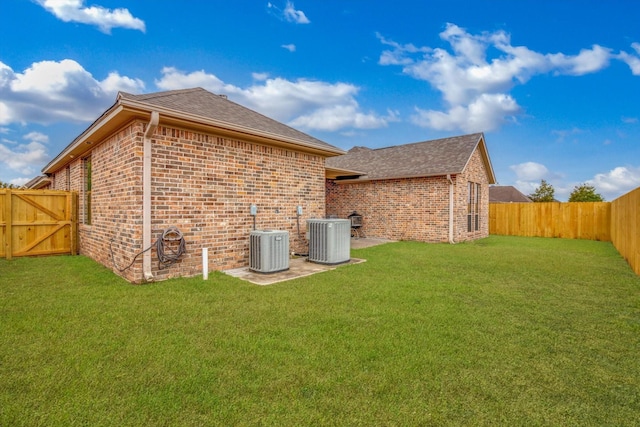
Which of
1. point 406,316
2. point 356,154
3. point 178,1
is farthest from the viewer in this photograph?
point 356,154

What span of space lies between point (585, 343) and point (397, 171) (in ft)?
35.6

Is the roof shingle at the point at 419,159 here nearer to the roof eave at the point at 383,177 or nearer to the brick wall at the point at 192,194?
the roof eave at the point at 383,177

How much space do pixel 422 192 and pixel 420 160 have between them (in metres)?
2.16

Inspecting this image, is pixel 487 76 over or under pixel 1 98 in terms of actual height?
over

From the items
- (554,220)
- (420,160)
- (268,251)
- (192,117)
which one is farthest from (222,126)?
(554,220)

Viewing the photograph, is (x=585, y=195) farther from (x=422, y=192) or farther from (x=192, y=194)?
(x=192, y=194)

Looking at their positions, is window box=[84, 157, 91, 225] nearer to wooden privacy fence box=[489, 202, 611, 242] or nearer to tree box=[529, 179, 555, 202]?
wooden privacy fence box=[489, 202, 611, 242]

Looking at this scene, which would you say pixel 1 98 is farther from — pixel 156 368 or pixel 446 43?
pixel 446 43

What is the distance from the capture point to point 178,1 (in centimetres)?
816

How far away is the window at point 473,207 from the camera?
1374 cm

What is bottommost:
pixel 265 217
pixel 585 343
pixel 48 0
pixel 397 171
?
pixel 585 343

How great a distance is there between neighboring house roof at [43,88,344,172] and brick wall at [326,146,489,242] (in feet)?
17.4

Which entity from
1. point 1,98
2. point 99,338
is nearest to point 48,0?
point 1,98

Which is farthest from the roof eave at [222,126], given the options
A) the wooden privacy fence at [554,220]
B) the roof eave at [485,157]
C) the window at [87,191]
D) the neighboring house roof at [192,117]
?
the wooden privacy fence at [554,220]
